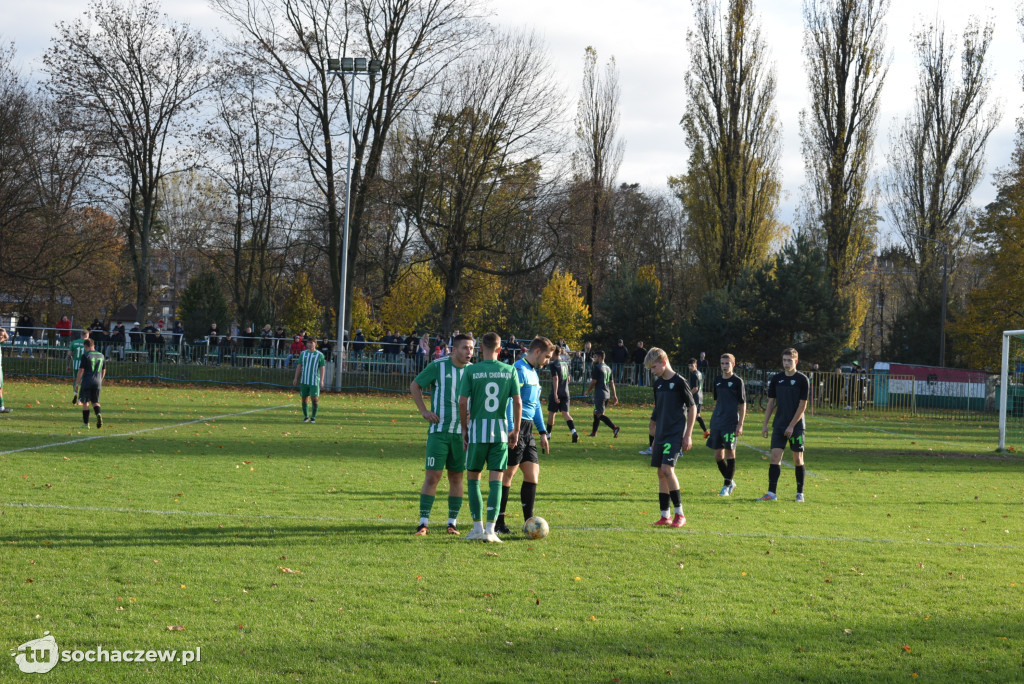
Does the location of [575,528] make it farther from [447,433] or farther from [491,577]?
[491,577]

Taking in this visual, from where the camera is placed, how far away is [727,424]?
39.8ft

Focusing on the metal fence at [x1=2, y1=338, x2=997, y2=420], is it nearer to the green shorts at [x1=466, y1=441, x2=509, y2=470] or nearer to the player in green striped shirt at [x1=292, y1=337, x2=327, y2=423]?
the player in green striped shirt at [x1=292, y1=337, x2=327, y2=423]

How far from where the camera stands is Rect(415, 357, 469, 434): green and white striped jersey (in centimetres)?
836

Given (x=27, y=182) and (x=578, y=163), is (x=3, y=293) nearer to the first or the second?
(x=27, y=182)

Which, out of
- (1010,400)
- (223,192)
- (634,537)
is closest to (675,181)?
(223,192)

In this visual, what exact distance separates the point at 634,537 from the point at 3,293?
37.0 meters

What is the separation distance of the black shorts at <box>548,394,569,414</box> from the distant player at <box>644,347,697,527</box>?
782 centimetres

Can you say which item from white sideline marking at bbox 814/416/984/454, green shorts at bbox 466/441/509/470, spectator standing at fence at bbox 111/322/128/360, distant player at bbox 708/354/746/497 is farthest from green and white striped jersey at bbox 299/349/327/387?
white sideline marking at bbox 814/416/984/454

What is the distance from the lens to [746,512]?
34.2 ft

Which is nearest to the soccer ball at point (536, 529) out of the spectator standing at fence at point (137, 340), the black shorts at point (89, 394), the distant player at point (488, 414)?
the distant player at point (488, 414)

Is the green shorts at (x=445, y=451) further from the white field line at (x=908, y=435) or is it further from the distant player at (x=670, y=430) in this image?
the white field line at (x=908, y=435)

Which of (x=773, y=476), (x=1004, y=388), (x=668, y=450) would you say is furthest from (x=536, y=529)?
(x=1004, y=388)

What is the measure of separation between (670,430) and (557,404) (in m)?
8.32

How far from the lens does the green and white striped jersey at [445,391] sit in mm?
8359
